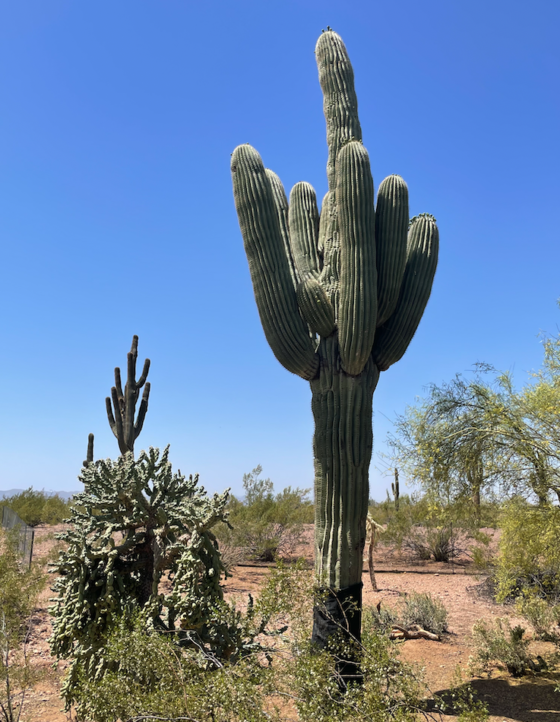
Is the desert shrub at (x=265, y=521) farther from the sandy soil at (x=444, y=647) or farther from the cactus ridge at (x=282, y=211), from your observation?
the cactus ridge at (x=282, y=211)

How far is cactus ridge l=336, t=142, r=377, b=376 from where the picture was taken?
5.63 m

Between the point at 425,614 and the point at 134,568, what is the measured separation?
5620mm

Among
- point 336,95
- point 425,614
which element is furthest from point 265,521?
point 336,95

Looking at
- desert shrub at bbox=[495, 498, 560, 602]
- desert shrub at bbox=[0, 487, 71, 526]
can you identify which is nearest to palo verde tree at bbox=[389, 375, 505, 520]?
desert shrub at bbox=[495, 498, 560, 602]

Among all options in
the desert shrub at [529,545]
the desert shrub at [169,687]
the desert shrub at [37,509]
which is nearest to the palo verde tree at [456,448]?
the desert shrub at [529,545]

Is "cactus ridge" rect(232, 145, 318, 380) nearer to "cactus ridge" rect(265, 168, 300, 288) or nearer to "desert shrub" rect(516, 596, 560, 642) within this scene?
"cactus ridge" rect(265, 168, 300, 288)

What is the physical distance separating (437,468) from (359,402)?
93.4 inches

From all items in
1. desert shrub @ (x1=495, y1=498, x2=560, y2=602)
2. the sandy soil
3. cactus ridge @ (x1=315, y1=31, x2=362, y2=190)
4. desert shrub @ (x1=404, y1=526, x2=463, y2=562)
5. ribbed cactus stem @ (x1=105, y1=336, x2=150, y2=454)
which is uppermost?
cactus ridge @ (x1=315, y1=31, x2=362, y2=190)

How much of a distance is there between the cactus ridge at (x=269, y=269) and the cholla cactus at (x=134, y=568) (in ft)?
6.57

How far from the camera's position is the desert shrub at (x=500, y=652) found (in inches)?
258

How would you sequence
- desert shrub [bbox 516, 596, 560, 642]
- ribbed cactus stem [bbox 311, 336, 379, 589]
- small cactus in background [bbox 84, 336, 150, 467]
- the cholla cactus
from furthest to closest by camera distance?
small cactus in background [bbox 84, 336, 150, 467] → desert shrub [bbox 516, 596, 560, 642] → ribbed cactus stem [bbox 311, 336, 379, 589] → the cholla cactus

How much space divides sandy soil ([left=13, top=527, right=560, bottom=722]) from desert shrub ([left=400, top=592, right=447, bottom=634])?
0.68ft

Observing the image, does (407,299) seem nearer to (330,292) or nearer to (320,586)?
(330,292)

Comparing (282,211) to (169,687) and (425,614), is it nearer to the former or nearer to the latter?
(169,687)
